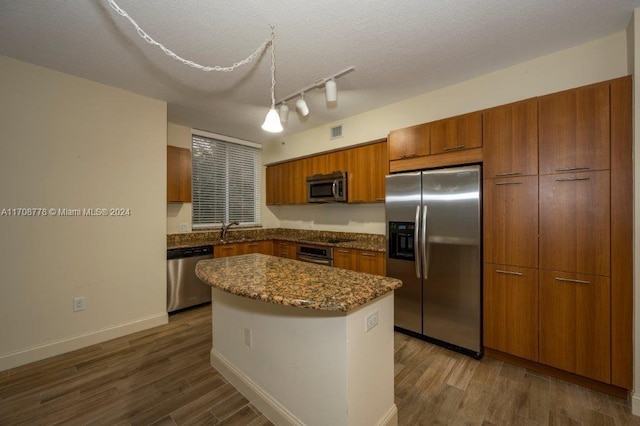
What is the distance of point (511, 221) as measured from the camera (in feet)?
7.36

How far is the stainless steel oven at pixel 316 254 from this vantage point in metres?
3.66

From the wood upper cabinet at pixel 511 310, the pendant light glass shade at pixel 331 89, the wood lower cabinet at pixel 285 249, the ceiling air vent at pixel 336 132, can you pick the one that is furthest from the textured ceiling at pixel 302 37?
the wood lower cabinet at pixel 285 249

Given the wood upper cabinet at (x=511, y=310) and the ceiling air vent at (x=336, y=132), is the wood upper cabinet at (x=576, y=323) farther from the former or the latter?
the ceiling air vent at (x=336, y=132)

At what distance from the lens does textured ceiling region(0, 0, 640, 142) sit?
1.71 metres

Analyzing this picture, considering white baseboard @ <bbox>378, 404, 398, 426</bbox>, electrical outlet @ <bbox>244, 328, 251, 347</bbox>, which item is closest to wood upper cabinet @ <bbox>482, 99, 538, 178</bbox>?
white baseboard @ <bbox>378, 404, 398, 426</bbox>

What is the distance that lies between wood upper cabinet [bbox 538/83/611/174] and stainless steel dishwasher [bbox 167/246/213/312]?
152 inches

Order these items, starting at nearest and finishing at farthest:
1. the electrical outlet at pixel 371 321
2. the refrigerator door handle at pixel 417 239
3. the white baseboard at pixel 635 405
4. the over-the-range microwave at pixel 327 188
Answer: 1. the electrical outlet at pixel 371 321
2. the white baseboard at pixel 635 405
3. the refrigerator door handle at pixel 417 239
4. the over-the-range microwave at pixel 327 188

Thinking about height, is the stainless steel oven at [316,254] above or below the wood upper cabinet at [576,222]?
below

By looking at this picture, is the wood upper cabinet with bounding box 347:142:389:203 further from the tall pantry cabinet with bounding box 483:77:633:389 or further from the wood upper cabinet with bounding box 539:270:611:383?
the wood upper cabinet with bounding box 539:270:611:383

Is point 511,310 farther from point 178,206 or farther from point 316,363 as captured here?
point 178,206

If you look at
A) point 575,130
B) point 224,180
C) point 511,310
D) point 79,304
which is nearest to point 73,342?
point 79,304

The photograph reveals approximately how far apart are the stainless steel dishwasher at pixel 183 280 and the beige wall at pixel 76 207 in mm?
230

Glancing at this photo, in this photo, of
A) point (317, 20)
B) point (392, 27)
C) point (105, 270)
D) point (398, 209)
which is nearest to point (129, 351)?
point (105, 270)

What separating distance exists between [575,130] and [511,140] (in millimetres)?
395
